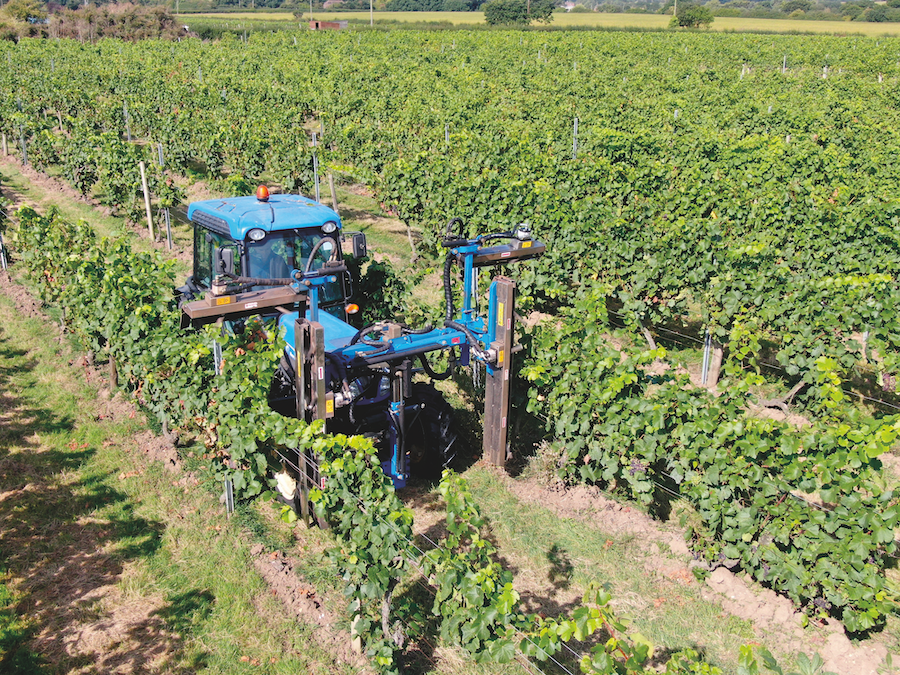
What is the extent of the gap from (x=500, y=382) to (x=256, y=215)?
8.98ft

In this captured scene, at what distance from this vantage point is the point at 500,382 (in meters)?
6.62

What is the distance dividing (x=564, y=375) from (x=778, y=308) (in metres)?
2.83

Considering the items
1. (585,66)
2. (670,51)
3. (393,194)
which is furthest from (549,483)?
(670,51)

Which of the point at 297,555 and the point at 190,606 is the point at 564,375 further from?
the point at 190,606

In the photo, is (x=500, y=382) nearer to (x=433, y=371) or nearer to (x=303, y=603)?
(x=433, y=371)

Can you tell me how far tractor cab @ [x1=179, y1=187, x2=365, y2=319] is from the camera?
7.00 meters

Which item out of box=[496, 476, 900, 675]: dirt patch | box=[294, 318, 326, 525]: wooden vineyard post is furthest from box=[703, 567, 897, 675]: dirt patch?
box=[294, 318, 326, 525]: wooden vineyard post

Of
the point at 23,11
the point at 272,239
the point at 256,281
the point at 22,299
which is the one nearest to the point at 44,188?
the point at 22,299

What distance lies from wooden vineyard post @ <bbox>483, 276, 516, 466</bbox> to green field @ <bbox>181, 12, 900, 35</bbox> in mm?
52022

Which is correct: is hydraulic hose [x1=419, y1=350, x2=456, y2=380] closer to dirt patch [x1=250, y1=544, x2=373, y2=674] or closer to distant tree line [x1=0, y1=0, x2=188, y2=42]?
dirt patch [x1=250, y1=544, x2=373, y2=674]

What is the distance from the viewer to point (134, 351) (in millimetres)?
7094

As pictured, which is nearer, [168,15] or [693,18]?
[168,15]

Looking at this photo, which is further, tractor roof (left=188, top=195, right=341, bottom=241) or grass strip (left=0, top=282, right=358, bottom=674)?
tractor roof (left=188, top=195, right=341, bottom=241)

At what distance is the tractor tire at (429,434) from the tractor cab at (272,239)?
4.40 ft
